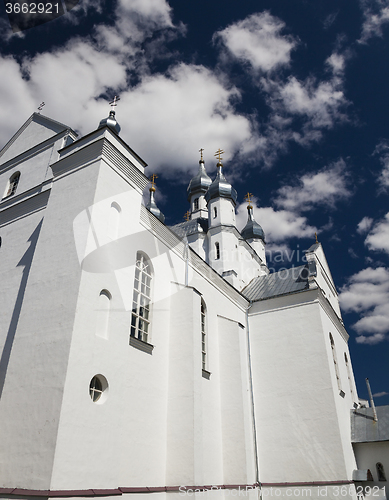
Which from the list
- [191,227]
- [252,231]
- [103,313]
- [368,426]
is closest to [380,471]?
[368,426]

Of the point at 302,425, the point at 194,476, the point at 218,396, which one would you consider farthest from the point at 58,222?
the point at 302,425

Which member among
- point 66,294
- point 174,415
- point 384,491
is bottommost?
point 384,491

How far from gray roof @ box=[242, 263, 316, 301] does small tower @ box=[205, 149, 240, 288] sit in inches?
39.7

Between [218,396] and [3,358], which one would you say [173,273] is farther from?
[3,358]

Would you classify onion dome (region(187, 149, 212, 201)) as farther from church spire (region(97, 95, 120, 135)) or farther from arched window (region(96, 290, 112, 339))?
arched window (region(96, 290, 112, 339))

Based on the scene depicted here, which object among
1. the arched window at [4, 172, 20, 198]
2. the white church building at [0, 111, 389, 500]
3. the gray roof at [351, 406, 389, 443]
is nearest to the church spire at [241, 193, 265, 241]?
the white church building at [0, 111, 389, 500]

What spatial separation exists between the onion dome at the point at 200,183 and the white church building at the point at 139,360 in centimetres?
1072

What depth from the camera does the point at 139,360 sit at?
8.97 m

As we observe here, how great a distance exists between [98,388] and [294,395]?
8.39 metres

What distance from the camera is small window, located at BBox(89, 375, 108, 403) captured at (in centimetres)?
703

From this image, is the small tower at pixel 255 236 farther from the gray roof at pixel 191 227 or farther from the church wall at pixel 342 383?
the church wall at pixel 342 383

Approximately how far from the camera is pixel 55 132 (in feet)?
36.2

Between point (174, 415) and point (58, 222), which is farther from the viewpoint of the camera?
point (174, 415)

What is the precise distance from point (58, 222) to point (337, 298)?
1535 centimetres
